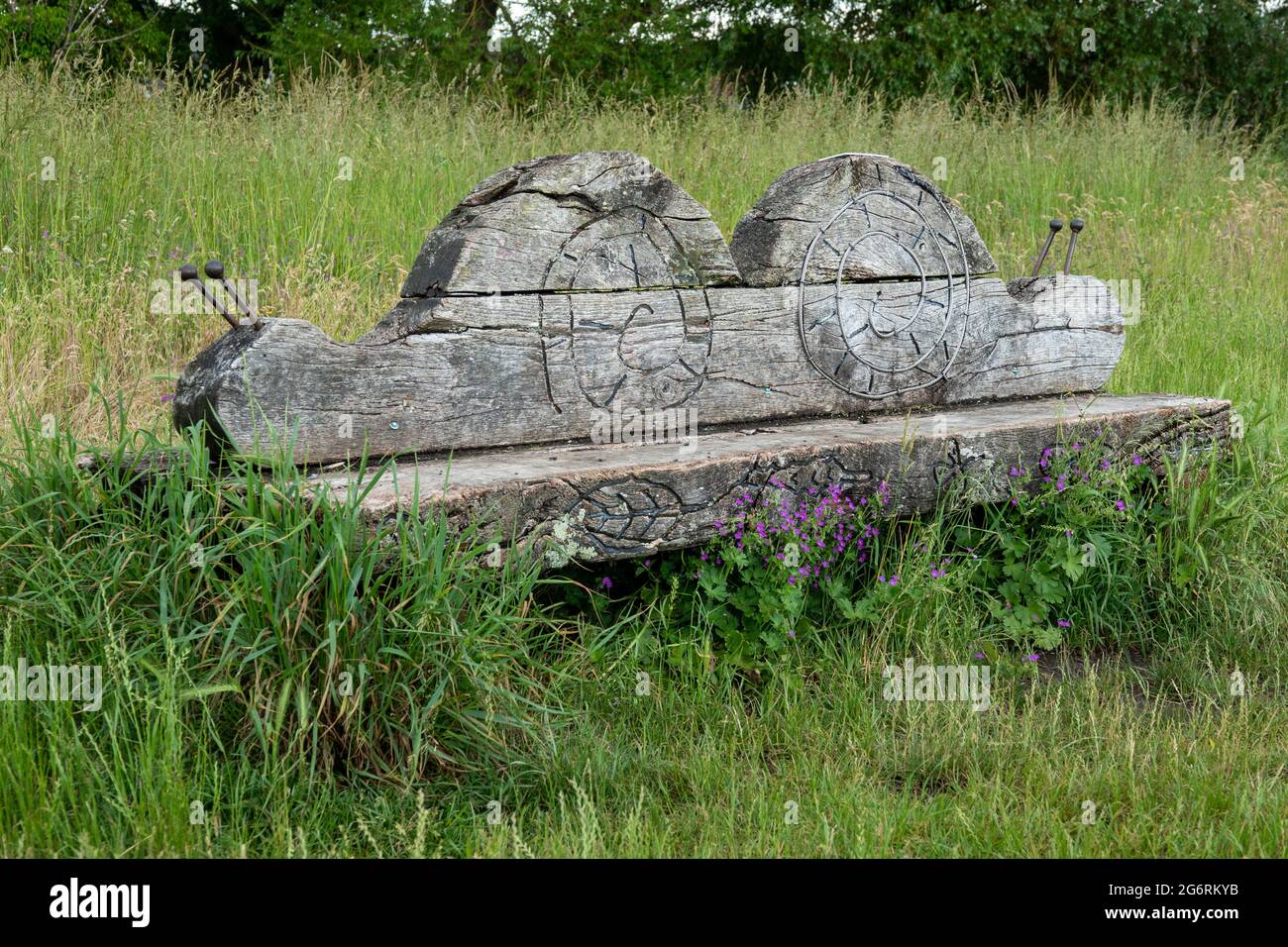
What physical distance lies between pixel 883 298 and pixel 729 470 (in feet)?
3.84

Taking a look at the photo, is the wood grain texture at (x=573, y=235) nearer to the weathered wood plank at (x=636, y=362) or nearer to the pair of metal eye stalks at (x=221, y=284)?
the weathered wood plank at (x=636, y=362)

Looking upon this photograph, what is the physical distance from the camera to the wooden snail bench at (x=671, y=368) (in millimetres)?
3111

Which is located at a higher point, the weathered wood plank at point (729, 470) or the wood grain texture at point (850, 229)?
the wood grain texture at point (850, 229)

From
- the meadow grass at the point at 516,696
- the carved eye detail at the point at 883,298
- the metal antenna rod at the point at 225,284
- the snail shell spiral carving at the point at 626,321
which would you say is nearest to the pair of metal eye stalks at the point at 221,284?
the metal antenna rod at the point at 225,284

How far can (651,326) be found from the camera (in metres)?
3.73

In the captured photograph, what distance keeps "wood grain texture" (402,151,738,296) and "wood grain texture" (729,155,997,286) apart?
0.23m

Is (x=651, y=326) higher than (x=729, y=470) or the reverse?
higher

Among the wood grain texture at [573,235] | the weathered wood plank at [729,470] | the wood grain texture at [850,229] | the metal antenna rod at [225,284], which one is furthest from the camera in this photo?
the wood grain texture at [850,229]

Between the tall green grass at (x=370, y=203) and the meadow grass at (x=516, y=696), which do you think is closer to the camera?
the meadow grass at (x=516, y=696)

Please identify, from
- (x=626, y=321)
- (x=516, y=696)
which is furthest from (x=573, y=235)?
(x=516, y=696)

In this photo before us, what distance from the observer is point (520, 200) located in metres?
3.45

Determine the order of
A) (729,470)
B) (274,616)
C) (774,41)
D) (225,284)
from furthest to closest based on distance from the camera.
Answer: (774,41), (729,470), (225,284), (274,616)

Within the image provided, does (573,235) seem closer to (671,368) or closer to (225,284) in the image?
(671,368)

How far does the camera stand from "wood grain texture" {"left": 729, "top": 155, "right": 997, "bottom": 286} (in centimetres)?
402
